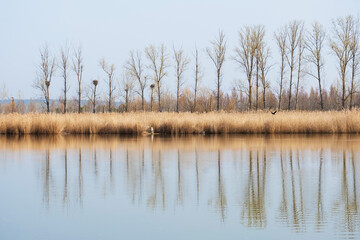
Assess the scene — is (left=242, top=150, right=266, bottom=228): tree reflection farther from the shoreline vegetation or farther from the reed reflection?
the shoreline vegetation

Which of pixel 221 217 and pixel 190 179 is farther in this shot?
pixel 190 179

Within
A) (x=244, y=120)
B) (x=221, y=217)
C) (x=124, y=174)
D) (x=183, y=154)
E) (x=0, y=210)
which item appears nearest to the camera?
(x=221, y=217)

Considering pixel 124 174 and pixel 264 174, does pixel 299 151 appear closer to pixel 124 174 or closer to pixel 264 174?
pixel 264 174

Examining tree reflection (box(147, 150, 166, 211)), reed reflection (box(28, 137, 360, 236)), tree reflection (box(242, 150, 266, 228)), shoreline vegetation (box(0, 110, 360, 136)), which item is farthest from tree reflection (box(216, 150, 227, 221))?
shoreline vegetation (box(0, 110, 360, 136))

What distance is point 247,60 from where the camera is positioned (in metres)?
29.0

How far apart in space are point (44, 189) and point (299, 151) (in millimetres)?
6688

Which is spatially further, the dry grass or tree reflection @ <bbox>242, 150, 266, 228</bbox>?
the dry grass

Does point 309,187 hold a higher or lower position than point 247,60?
lower

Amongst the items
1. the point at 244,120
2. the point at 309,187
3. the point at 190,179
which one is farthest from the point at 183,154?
the point at 244,120

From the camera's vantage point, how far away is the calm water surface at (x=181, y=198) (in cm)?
412

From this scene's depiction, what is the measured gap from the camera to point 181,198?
215 inches

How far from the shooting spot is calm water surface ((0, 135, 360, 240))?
4121mm

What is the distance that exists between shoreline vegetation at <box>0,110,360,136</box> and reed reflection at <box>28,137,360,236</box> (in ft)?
30.2

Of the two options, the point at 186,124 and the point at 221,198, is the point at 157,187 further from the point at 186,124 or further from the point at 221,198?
the point at 186,124
